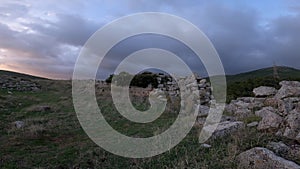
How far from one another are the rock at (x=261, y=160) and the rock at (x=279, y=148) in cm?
47

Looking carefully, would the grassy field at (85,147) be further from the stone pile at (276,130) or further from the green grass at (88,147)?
the stone pile at (276,130)

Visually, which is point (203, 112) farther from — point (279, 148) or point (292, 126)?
point (279, 148)

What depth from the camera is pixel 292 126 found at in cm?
816

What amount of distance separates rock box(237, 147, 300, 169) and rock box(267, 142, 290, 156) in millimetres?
467

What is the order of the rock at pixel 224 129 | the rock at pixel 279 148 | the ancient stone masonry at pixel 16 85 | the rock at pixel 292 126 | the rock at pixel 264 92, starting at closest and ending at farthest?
the rock at pixel 279 148 < the rock at pixel 292 126 < the rock at pixel 224 129 < the rock at pixel 264 92 < the ancient stone masonry at pixel 16 85

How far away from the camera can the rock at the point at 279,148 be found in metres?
6.72

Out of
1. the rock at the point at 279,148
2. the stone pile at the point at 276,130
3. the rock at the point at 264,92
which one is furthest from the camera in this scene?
the rock at the point at 264,92

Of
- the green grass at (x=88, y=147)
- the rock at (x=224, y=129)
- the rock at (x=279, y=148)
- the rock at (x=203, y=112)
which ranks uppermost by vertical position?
the rock at (x=203, y=112)

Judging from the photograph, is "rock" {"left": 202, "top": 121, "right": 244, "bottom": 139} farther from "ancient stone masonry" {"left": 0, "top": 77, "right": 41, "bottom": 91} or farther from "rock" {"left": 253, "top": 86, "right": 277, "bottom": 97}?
"ancient stone masonry" {"left": 0, "top": 77, "right": 41, "bottom": 91}

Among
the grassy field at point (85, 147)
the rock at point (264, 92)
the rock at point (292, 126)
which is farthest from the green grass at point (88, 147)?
the rock at point (264, 92)

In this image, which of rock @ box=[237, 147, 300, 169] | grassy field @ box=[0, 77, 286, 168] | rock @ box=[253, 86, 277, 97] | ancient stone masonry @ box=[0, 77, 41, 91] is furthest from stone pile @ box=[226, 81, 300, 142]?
ancient stone masonry @ box=[0, 77, 41, 91]

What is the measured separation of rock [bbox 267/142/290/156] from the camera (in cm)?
672

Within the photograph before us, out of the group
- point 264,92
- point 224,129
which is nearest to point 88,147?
point 224,129

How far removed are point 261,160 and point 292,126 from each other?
253 centimetres
